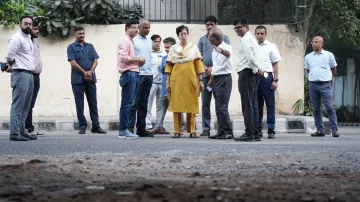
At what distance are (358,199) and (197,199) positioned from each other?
3.51ft

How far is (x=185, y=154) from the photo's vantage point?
10.3 metres

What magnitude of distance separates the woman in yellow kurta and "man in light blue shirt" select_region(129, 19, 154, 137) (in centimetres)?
42

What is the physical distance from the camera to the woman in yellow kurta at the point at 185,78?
14672mm

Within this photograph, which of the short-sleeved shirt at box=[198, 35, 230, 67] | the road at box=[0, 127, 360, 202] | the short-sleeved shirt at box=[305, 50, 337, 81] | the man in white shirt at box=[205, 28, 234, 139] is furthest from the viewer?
the short-sleeved shirt at box=[305, 50, 337, 81]

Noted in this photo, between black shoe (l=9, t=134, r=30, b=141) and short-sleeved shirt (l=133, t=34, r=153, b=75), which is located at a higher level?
short-sleeved shirt (l=133, t=34, r=153, b=75)

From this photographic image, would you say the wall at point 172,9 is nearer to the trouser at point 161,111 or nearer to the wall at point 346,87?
the trouser at point 161,111

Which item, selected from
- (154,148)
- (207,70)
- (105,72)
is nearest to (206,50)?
(207,70)

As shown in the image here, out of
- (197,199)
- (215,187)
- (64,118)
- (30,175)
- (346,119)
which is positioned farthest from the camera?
(346,119)

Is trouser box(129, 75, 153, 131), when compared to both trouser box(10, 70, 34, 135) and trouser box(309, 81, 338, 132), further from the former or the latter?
trouser box(309, 81, 338, 132)

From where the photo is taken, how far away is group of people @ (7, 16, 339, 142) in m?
13.2

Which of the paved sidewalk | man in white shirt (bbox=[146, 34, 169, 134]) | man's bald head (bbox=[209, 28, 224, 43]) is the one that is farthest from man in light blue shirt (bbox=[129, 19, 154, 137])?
the paved sidewalk

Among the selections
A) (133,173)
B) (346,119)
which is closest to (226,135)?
(133,173)

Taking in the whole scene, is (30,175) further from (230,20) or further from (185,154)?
(230,20)

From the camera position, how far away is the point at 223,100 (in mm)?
14430
